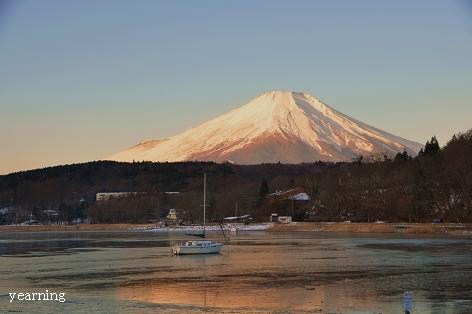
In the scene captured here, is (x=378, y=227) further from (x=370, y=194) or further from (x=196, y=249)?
(x=196, y=249)

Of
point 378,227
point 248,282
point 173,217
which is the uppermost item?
point 173,217

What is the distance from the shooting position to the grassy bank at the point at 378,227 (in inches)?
2876

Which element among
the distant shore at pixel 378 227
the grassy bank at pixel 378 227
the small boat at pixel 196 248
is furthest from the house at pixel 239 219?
the small boat at pixel 196 248

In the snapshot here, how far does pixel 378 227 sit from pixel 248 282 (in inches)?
2320

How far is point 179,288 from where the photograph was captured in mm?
25562

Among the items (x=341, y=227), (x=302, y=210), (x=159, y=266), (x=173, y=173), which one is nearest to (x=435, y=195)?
(x=341, y=227)

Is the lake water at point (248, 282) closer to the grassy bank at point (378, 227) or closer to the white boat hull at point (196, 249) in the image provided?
the white boat hull at point (196, 249)

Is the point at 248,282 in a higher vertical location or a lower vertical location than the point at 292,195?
lower

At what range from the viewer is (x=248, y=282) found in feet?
87.9

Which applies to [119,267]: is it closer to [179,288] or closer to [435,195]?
[179,288]

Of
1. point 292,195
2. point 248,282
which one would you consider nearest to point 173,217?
point 292,195

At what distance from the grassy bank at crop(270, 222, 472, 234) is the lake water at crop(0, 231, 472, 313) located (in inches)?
1278

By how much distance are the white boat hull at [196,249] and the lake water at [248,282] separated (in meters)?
2.51

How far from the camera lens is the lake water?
20.6m
